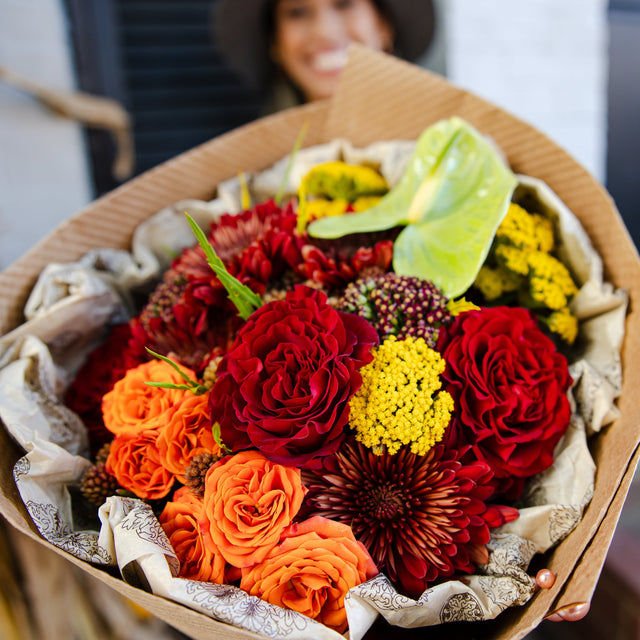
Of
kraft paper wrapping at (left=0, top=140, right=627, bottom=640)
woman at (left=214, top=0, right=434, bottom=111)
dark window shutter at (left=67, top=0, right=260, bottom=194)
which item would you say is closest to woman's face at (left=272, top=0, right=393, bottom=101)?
woman at (left=214, top=0, right=434, bottom=111)

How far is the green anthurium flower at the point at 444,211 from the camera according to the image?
0.49 metres

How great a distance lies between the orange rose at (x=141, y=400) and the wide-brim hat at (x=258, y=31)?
1025 millimetres

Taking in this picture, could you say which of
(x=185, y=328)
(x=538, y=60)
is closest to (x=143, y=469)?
(x=185, y=328)

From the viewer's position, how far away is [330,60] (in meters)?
1.22

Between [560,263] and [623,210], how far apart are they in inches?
66.6

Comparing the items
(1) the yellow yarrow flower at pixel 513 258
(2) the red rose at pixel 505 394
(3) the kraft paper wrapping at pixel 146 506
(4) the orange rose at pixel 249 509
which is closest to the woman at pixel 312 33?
(3) the kraft paper wrapping at pixel 146 506

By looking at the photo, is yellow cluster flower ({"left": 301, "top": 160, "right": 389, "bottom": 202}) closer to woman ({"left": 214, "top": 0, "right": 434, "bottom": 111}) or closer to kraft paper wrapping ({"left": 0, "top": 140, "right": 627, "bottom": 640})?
kraft paper wrapping ({"left": 0, "top": 140, "right": 627, "bottom": 640})

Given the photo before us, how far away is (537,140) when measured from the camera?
0.59m

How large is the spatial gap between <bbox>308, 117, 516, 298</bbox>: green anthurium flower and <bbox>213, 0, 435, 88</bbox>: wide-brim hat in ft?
2.70

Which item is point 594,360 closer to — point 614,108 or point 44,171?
point 44,171

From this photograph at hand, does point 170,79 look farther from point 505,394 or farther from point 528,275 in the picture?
point 505,394

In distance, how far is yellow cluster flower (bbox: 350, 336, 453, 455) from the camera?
0.40m

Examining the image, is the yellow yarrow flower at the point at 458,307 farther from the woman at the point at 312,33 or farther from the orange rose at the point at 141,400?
the woman at the point at 312,33

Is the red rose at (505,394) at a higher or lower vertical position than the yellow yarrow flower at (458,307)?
lower
